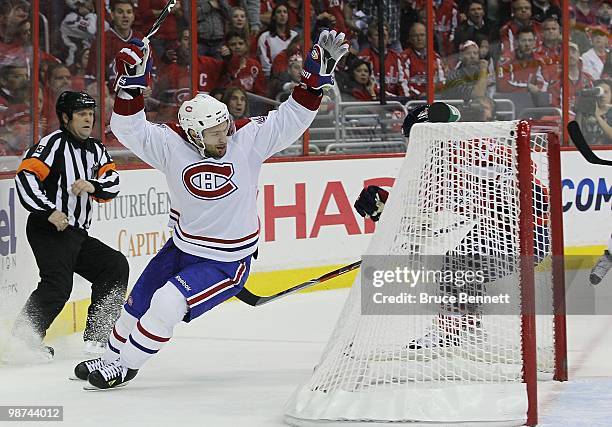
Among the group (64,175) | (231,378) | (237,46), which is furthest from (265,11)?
(231,378)

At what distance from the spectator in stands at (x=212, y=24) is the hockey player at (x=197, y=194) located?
293 cm

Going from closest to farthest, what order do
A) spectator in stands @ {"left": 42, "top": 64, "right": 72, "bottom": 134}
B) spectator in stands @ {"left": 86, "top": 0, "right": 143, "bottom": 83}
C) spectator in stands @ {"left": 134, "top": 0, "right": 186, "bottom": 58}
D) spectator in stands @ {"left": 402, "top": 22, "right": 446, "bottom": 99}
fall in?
spectator in stands @ {"left": 42, "top": 64, "right": 72, "bottom": 134} → spectator in stands @ {"left": 86, "top": 0, "right": 143, "bottom": 83} → spectator in stands @ {"left": 134, "top": 0, "right": 186, "bottom": 58} → spectator in stands @ {"left": 402, "top": 22, "right": 446, "bottom": 99}

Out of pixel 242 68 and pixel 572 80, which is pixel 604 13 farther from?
pixel 242 68

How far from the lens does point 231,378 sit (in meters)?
5.15

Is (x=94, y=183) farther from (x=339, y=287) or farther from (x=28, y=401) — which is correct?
(x=339, y=287)

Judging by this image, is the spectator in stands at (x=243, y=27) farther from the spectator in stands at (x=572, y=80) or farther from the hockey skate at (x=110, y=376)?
the hockey skate at (x=110, y=376)

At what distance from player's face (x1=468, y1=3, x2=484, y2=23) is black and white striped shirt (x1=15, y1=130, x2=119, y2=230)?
3.85m

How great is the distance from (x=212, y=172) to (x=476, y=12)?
465 centimetres

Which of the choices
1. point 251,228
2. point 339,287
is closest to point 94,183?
point 251,228

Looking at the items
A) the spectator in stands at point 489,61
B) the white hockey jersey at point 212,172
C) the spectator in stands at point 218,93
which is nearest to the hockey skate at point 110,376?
the white hockey jersey at point 212,172

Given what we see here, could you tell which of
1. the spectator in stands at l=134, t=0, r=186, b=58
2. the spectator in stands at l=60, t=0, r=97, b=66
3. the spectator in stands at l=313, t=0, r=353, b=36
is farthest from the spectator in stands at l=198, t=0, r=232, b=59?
the spectator in stands at l=60, t=0, r=97, b=66

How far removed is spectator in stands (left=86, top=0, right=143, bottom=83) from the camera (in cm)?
709

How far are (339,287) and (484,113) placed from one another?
179cm

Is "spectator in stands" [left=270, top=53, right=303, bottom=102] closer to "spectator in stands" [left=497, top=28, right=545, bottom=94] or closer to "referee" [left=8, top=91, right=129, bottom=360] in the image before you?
"spectator in stands" [left=497, top=28, right=545, bottom=94]
